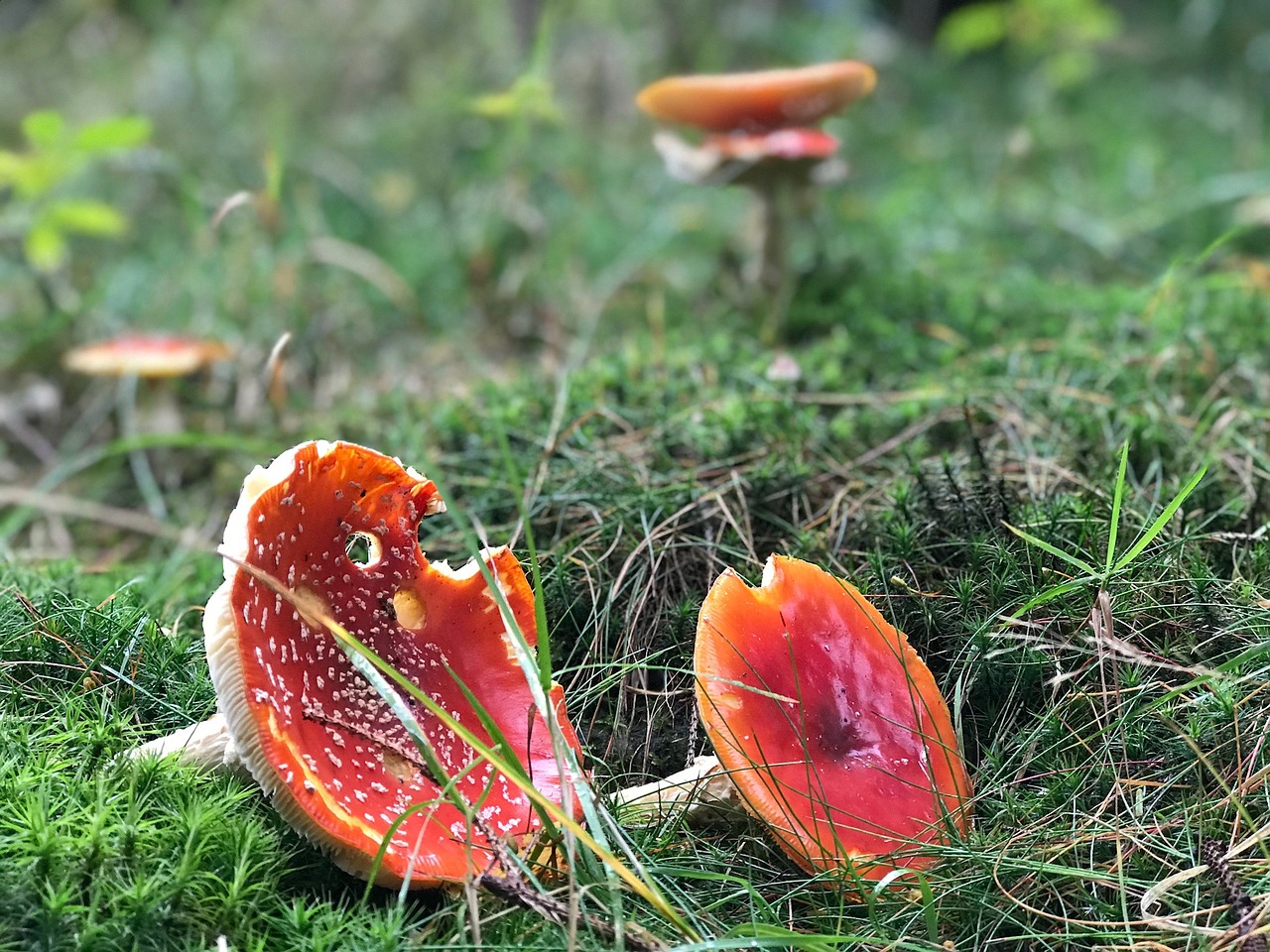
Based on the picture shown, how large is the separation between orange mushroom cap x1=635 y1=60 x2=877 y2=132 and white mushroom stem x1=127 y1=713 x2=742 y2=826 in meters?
2.11

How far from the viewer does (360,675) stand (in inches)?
68.7

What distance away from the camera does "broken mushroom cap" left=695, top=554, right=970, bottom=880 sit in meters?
1.65

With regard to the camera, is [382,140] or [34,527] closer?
[34,527]

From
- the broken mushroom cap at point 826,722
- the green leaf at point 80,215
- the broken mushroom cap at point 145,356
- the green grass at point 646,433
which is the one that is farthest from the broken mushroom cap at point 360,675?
the green leaf at point 80,215

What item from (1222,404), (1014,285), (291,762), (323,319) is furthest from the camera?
(323,319)

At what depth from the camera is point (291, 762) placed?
1.47m

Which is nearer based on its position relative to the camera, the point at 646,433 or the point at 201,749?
the point at 201,749

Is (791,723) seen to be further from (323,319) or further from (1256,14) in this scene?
(1256,14)

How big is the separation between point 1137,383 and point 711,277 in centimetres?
188

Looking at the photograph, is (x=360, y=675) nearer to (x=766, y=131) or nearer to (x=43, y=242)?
(x=766, y=131)

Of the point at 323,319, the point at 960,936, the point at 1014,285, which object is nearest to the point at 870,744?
the point at 960,936

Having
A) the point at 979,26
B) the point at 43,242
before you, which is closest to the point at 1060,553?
the point at 43,242

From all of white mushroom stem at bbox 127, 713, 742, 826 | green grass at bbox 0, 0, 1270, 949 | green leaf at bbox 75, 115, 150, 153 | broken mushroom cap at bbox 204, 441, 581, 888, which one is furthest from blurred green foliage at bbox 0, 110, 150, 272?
white mushroom stem at bbox 127, 713, 742, 826

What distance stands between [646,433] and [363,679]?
1.18 meters
